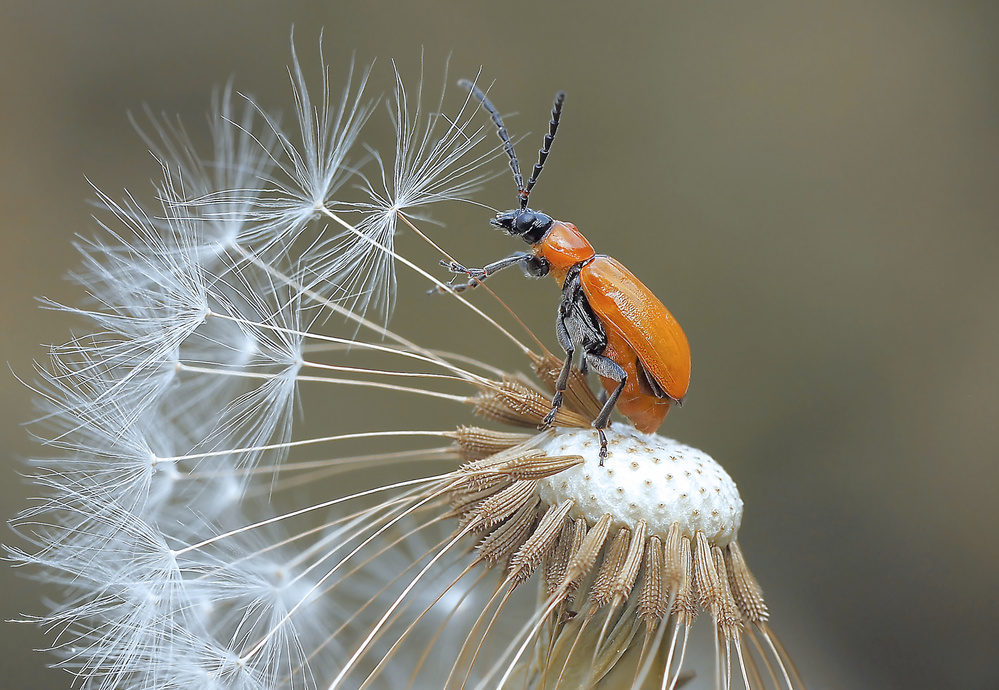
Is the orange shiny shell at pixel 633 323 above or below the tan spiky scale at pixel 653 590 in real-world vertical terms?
above

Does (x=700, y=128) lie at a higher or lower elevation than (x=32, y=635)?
higher

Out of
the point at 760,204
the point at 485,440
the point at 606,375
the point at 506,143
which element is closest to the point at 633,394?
the point at 606,375

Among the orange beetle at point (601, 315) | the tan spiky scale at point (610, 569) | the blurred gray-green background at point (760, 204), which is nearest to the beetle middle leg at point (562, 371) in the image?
the orange beetle at point (601, 315)

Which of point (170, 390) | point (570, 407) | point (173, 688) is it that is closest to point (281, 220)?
point (170, 390)

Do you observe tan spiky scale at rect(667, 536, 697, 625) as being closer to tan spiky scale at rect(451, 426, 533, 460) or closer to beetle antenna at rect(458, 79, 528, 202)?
tan spiky scale at rect(451, 426, 533, 460)

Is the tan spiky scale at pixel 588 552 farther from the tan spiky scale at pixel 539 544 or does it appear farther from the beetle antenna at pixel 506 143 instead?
the beetle antenna at pixel 506 143

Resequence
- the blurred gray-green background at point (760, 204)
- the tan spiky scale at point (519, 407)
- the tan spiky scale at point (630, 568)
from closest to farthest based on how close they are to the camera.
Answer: the tan spiky scale at point (630, 568)
the tan spiky scale at point (519, 407)
the blurred gray-green background at point (760, 204)

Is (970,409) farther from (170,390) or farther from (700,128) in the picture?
(170,390)

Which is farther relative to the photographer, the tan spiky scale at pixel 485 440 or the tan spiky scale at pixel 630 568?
the tan spiky scale at pixel 485 440
